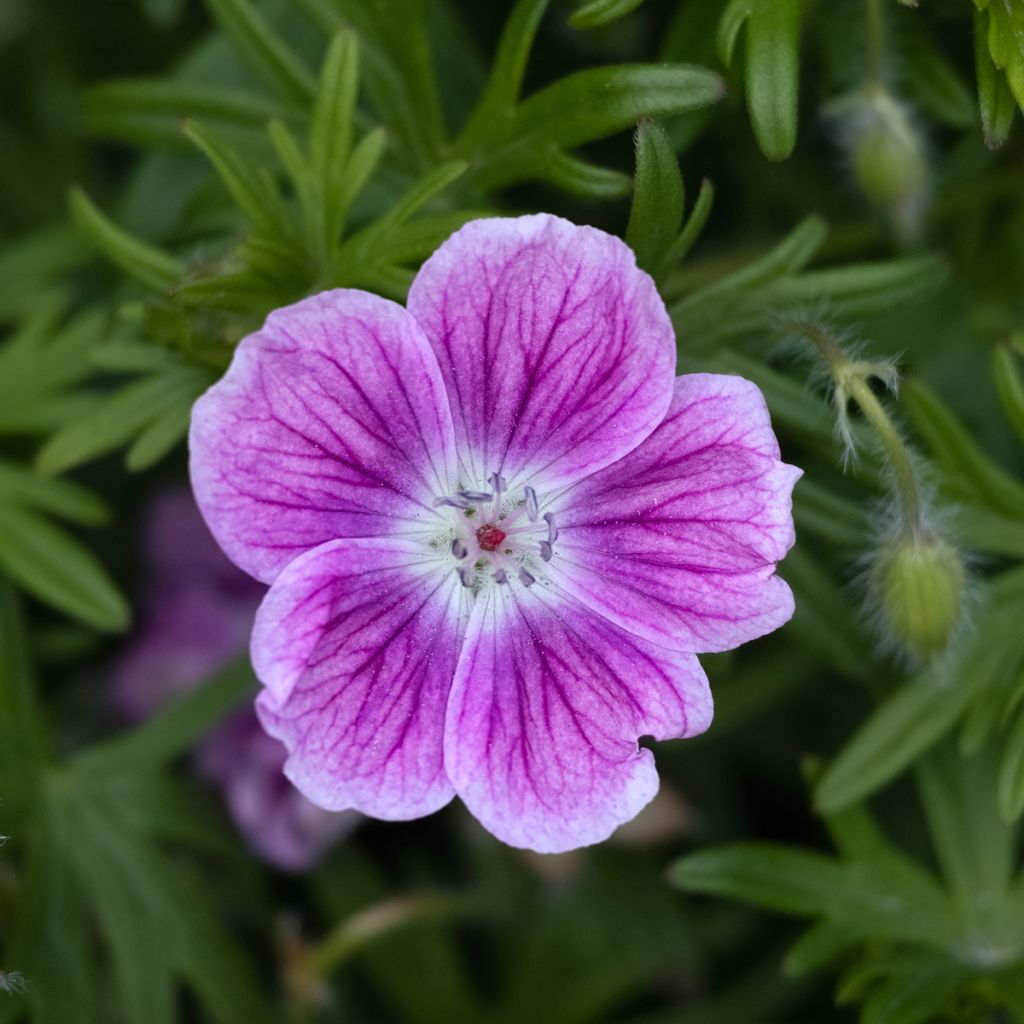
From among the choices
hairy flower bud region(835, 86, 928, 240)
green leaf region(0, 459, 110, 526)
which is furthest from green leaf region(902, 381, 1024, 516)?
green leaf region(0, 459, 110, 526)

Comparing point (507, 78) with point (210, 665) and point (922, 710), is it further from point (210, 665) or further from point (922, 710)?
point (210, 665)

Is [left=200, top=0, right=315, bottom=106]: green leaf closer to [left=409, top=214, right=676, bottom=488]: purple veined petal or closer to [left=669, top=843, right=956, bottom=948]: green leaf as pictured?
[left=409, top=214, right=676, bottom=488]: purple veined petal

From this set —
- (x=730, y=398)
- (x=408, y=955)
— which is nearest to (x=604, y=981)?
(x=408, y=955)

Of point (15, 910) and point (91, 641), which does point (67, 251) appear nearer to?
point (91, 641)

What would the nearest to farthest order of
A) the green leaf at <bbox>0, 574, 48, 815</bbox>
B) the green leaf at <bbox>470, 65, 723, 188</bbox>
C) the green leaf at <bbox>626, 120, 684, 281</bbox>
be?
the green leaf at <bbox>626, 120, 684, 281</bbox>
the green leaf at <bbox>470, 65, 723, 188</bbox>
the green leaf at <bbox>0, 574, 48, 815</bbox>

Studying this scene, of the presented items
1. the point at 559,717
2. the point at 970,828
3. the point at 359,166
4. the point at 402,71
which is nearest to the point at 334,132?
the point at 359,166

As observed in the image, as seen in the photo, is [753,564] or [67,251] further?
[67,251]
